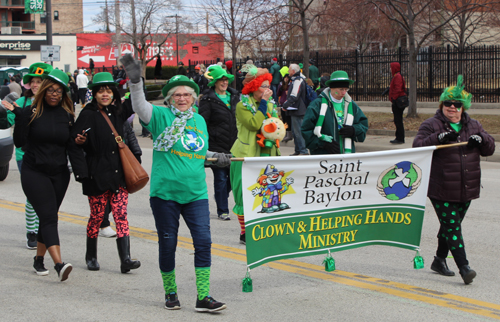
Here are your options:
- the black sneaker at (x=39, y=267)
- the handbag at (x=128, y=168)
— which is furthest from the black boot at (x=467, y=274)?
the black sneaker at (x=39, y=267)

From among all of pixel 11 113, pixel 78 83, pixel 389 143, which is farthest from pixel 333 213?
pixel 78 83

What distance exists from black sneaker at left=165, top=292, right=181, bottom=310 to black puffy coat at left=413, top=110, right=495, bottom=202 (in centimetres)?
253

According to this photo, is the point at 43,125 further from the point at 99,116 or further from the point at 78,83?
the point at 78,83

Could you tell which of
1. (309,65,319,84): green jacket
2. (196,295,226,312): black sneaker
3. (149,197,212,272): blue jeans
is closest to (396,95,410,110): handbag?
(309,65,319,84): green jacket

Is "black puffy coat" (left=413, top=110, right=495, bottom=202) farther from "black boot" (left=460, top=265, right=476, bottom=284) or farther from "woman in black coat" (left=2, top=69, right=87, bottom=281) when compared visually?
"woman in black coat" (left=2, top=69, right=87, bottom=281)

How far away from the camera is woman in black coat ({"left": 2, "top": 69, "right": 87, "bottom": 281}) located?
5668mm

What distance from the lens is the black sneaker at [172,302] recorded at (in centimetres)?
493

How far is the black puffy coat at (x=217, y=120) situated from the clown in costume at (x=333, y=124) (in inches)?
59.7

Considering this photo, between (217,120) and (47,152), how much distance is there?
8.93 ft

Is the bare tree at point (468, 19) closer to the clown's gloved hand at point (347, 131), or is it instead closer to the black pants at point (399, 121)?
the black pants at point (399, 121)

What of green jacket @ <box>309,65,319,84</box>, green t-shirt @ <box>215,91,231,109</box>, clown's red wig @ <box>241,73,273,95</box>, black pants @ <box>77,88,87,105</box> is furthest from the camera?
black pants @ <box>77,88,87,105</box>

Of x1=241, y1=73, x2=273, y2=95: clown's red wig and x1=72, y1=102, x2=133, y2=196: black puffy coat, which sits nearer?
x1=72, y1=102, x2=133, y2=196: black puffy coat

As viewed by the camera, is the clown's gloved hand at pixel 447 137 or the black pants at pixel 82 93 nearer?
the clown's gloved hand at pixel 447 137

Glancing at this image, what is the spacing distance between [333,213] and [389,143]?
10979 millimetres
